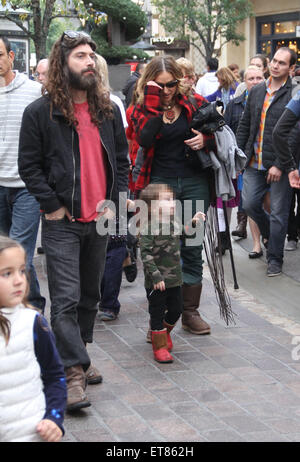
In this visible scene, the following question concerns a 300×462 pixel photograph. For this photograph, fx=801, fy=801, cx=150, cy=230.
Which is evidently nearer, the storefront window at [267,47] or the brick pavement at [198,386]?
the brick pavement at [198,386]

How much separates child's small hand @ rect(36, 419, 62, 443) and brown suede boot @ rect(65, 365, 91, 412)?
56.8 inches

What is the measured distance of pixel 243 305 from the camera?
687cm

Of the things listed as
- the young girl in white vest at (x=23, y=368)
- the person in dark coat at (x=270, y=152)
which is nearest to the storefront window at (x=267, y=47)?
the person in dark coat at (x=270, y=152)

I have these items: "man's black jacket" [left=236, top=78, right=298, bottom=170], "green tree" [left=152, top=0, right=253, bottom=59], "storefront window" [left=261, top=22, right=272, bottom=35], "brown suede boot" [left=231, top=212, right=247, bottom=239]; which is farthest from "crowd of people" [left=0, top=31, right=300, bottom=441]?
"storefront window" [left=261, top=22, right=272, bottom=35]

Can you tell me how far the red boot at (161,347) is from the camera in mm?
5344

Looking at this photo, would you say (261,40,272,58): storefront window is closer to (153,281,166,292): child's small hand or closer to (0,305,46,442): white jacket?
(153,281,166,292): child's small hand

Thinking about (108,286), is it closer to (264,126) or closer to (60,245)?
(60,245)

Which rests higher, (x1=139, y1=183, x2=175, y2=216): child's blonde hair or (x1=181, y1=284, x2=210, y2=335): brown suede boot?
(x1=139, y1=183, x2=175, y2=216): child's blonde hair

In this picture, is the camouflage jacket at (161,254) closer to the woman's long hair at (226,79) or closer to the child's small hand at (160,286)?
the child's small hand at (160,286)

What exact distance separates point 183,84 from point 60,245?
1.73 meters

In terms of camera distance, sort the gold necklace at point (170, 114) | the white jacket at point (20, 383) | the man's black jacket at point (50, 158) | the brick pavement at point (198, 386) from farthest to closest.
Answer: the gold necklace at point (170, 114)
the man's black jacket at point (50, 158)
the brick pavement at point (198, 386)
the white jacket at point (20, 383)

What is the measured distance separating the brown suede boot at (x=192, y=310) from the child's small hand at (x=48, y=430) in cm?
309

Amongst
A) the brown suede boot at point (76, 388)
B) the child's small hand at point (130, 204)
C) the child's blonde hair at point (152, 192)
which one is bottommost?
the brown suede boot at point (76, 388)

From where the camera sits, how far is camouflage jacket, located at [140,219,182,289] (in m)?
5.26
